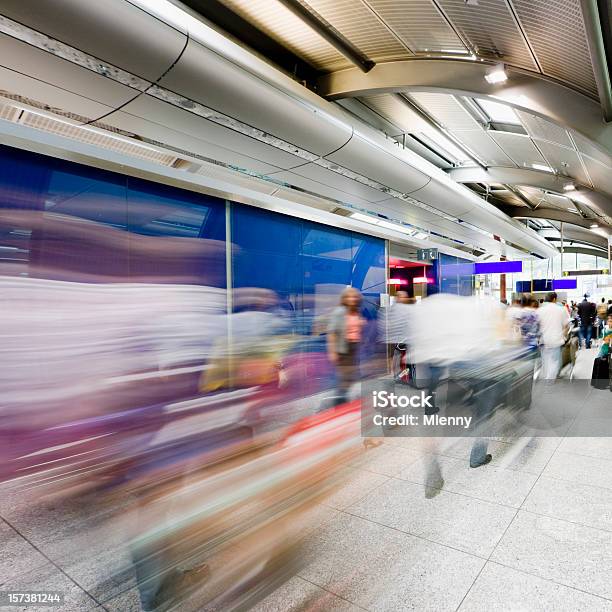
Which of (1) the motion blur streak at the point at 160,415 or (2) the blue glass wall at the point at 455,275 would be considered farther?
(2) the blue glass wall at the point at 455,275

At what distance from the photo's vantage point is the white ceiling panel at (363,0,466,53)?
3137mm

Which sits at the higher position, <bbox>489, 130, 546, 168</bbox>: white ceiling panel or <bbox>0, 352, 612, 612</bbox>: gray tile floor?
<bbox>489, 130, 546, 168</bbox>: white ceiling panel

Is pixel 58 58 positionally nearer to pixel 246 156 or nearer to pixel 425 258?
pixel 246 156

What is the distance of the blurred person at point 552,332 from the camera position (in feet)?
21.1

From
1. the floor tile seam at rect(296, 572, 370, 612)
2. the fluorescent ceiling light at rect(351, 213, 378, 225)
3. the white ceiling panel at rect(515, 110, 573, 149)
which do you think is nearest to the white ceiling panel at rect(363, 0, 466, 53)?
the white ceiling panel at rect(515, 110, 573, 149)

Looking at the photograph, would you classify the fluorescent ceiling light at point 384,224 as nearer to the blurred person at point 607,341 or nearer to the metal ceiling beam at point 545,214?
the blurred person at point 607,341

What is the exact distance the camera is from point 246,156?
13.5 ft

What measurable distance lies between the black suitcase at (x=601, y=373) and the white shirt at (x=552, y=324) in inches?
26.3

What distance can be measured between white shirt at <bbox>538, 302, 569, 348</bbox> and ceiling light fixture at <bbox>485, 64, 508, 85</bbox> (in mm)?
3942

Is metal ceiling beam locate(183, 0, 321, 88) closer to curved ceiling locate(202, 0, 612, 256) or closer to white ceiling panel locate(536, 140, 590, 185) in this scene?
curved ceiling locate(202, 0, 612, 256)

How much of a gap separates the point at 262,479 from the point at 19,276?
4.51 feet

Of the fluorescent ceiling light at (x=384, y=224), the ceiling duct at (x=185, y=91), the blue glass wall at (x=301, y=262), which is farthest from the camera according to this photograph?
the fluorescent ceiling light at (x=384, y=224)

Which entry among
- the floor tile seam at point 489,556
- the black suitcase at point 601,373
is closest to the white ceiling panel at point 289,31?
the floor tile seam at point 489,556

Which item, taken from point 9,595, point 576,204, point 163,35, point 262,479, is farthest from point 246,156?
point 576,204
